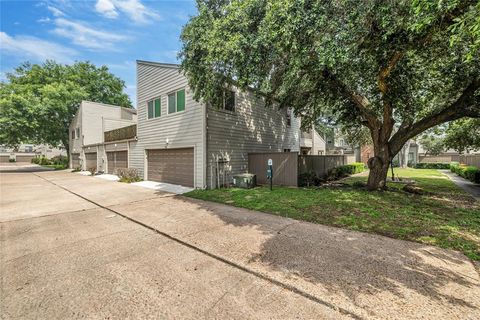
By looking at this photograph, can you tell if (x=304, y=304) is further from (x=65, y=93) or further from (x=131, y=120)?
(x=65, y=93)

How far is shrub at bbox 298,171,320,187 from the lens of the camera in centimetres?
1061

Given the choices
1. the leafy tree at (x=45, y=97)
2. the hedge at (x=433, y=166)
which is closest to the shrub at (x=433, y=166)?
the hedge at (x=433, y=166)

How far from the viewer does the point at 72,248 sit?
4.04 meters

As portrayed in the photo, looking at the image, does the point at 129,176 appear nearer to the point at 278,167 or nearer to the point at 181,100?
the point at 181,100

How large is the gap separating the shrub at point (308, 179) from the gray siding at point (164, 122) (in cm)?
481

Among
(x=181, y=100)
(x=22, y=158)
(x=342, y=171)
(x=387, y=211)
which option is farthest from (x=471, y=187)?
(x=22, y=158)

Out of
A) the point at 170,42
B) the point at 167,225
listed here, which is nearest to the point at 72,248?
the point at 167,225

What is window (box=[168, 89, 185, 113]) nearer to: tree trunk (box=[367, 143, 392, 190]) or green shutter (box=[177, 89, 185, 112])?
green shutter (box=[177, 89, 185, 112])

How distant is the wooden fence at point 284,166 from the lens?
34.2 feet

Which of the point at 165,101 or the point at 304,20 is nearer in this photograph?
the point at 304,20

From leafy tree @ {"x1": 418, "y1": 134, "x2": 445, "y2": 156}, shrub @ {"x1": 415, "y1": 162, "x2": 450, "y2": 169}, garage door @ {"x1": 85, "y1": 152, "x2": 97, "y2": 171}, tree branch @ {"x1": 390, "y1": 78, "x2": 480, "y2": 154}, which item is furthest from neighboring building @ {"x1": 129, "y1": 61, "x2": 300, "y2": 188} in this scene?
leafy tree @ {"x1": 418, "y1": 134, "x2": 445, "y2": 156}

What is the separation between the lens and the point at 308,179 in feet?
36.3

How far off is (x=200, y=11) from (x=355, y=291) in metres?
8.60

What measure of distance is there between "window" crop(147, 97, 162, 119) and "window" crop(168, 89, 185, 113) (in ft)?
3.18
